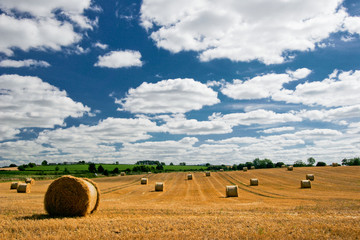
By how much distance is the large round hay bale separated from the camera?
549 inches

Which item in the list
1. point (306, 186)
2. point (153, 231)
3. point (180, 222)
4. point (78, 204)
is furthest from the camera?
A: point (306, 186)

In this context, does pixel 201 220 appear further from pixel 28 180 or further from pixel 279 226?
pixel 28 180

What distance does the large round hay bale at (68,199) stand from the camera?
14.0 m

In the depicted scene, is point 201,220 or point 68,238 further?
point 201,220

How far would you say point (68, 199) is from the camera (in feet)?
46.0

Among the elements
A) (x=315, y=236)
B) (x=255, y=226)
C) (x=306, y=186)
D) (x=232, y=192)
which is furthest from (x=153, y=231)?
(x=306, y=186)

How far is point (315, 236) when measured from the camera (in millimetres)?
8961

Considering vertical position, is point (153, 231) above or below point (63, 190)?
below

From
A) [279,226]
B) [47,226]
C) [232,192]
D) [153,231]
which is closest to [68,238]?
[47,226]

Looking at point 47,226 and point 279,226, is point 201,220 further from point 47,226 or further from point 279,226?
point 47,226

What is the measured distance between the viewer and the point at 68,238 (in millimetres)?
8875

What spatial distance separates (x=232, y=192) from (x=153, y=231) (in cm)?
1791

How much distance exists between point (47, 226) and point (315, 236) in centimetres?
918

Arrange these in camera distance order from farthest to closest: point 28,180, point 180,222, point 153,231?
1. point 28,180
2. point 180,222
3. point 153,231
